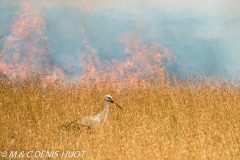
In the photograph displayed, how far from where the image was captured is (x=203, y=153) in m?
4.74

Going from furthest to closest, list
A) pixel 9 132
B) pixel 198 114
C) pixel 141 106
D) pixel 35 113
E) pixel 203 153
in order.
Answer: pixel 141 106, pixel 35 113, pixel 198 114, pixel 9 132, pixel 203 153

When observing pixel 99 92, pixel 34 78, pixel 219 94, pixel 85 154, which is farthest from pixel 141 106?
pixel 85 154

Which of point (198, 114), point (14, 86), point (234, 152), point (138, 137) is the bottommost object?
point (14, 86)

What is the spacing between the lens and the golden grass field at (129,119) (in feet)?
17.1

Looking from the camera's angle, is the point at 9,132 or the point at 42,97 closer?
the point at 9,132

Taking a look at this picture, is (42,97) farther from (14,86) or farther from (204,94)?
(204,94)

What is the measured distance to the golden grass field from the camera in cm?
521

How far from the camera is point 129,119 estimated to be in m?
7.25

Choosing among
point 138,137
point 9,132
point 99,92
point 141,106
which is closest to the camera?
point 138,137

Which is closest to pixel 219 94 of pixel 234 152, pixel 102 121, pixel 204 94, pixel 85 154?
pixel 204 94

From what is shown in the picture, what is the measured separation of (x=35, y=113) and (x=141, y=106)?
2473mm

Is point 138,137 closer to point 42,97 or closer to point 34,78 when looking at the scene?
point 42,97

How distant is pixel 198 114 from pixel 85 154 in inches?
123

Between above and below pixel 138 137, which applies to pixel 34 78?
below
